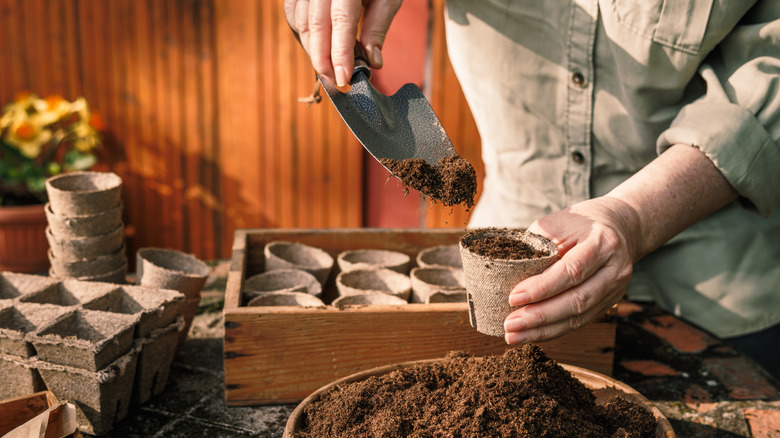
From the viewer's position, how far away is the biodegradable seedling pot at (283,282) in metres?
1.73

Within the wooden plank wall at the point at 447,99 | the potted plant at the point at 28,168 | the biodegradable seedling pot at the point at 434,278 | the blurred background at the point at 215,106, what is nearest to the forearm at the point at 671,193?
the biodegradable seedling pot at the point at 434,278

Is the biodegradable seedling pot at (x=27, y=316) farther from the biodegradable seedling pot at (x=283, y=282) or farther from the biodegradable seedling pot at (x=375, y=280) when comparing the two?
the biodegradable seedling pot at (x=375, y=280)

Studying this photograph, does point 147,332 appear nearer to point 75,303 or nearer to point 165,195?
point 75,303

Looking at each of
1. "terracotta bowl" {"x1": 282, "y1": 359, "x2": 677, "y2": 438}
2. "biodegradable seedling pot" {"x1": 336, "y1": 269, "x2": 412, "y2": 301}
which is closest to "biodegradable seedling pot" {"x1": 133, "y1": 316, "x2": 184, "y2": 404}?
"terracotta bowl" {"x1": 282, "y1": 359, "x2": 677, "y2": 438}

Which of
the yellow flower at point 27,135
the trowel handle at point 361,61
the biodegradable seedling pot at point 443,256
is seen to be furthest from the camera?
the yellow flower at point 27,135

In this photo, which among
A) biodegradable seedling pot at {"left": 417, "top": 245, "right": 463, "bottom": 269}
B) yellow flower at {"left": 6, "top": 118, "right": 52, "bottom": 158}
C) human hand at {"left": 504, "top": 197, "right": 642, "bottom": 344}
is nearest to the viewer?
human hand at {"left": 504, "top": 197, "right": 642, "bottom": 344}

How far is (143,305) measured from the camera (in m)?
1.50

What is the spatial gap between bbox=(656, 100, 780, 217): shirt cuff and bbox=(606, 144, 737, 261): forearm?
1.1 inches

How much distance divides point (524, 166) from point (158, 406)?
1.28 m

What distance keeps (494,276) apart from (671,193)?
53 centimetres

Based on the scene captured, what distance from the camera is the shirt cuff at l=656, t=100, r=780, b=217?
4.81 ft

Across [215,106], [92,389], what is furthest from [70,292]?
[215,106]

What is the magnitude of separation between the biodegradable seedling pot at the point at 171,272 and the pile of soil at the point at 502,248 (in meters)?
0.75

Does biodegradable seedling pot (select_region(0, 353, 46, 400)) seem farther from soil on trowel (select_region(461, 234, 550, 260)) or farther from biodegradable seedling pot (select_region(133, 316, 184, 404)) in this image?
soil on trowel (select_region(461, 234, 550, 260))
